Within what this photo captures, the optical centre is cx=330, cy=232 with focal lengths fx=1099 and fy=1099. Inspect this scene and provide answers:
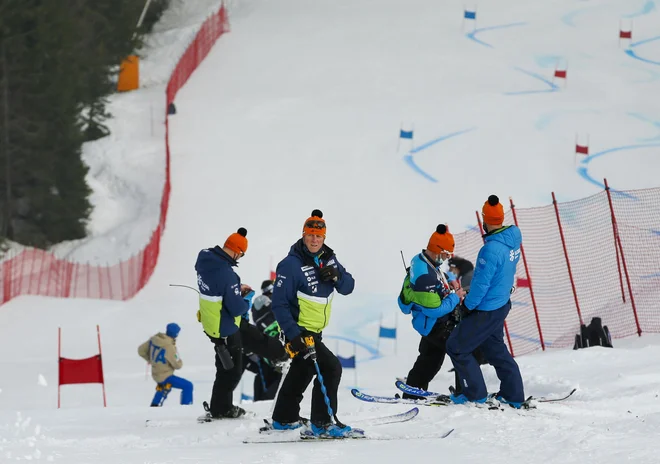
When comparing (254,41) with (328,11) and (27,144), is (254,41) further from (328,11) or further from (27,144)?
(27,144)

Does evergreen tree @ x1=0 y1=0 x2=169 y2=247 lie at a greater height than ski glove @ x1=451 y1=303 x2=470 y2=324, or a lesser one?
greater

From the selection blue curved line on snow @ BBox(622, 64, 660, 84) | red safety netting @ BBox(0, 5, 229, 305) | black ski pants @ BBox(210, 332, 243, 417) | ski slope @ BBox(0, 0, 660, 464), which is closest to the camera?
ski slope @ BBox(0, 0, 660, 464)

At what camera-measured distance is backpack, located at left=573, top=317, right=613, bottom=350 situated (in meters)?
11.8

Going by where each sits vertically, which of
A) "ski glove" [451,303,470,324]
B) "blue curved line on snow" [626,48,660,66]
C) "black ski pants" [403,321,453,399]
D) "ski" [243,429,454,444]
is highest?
"blue curved line on snow" [626,48,660,66]

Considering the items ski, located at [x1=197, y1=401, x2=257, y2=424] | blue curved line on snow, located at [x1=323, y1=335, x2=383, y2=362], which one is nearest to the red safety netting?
blue curved line on snow, located at [x1=323, y1=335, x2=383, y2=362]

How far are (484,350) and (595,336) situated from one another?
12.2 ft

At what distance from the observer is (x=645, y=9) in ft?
113

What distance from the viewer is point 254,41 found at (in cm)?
3391

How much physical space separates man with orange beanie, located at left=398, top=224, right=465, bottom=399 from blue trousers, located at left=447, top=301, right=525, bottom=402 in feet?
1.33

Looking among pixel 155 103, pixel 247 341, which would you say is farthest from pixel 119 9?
pixel 247 341

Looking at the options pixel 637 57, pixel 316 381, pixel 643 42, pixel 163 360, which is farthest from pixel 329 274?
pixel 643 42

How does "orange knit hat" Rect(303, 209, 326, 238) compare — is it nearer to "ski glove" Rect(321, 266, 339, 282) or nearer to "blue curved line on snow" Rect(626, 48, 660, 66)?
"ski glove" Rect(321, 266, 339, 282)

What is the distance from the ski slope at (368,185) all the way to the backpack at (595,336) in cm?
35

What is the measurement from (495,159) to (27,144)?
10.6 metres
